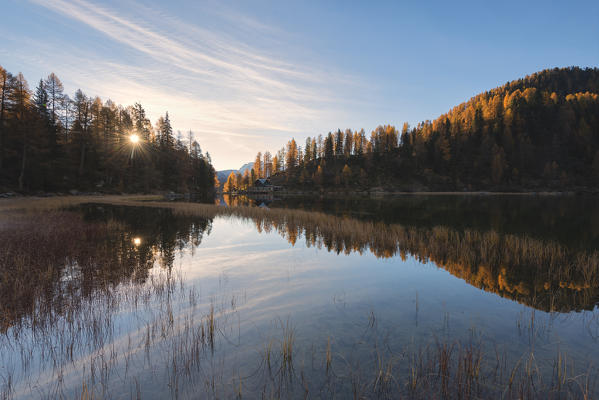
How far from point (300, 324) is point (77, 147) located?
70.3 meters

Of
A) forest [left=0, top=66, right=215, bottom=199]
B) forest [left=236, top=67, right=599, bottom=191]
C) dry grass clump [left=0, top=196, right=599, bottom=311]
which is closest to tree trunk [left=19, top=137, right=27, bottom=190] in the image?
forest [left=0, top=66, right=215, bottom=199]

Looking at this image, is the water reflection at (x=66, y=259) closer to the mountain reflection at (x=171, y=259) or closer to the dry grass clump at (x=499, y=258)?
the mountain reflection at (x=171, y=259)

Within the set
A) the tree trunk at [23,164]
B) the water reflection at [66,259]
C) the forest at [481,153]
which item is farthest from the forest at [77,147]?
the forest at [481,153]

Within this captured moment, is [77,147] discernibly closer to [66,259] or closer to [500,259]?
[66,259]

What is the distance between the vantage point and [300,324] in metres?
6.96

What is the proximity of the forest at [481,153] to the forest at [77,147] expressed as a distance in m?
72.6

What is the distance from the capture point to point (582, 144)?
116438 mm

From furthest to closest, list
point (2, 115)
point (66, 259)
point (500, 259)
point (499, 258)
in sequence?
point (2, 115) → point (499, 258) → point (500, 259) → point (66, 259)

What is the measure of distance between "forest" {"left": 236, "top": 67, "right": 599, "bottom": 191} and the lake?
109877 mm

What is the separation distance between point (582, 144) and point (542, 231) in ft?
488

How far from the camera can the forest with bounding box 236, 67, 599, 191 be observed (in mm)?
109625

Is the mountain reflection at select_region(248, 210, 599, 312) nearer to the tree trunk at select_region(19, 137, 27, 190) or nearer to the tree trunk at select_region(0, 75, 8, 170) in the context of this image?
the tree trunk at select_region(19, 137, 27, 190)

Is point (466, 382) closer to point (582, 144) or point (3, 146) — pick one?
point (3, 146)

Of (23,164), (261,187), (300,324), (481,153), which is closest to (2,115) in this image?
(23,164)
